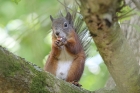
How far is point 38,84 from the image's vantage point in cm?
187

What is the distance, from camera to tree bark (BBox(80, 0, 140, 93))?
1.20 meters

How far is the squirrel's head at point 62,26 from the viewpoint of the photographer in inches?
118

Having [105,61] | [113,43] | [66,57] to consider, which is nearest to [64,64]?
[66,57]

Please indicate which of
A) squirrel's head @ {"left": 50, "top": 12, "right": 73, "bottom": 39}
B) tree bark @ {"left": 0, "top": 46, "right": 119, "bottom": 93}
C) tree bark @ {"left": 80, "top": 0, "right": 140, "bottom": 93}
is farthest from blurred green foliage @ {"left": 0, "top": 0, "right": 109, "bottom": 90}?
tree bark @ {"left": 80, "top": 0, "right": 140, "bottom": 93}

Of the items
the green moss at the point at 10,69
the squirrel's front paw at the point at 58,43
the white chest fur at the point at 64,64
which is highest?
the squirrel's front paw at the point at 58,43

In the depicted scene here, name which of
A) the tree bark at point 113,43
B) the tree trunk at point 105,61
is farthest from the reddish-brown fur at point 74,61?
the tree bark at point 113,43

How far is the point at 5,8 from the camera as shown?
3.87m

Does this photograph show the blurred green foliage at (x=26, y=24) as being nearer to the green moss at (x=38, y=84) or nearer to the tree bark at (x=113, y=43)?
the green moss at (x=38, y=84)

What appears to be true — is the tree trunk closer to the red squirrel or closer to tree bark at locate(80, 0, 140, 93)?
tree bark at locate(80, 0, 140, 93)

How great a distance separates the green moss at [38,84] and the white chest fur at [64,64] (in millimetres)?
979

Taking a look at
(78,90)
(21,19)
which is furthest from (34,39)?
(21,19)

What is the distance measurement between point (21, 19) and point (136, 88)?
2.04m

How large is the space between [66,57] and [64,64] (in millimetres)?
63

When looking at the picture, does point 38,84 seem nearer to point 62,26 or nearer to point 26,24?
point 26,24
